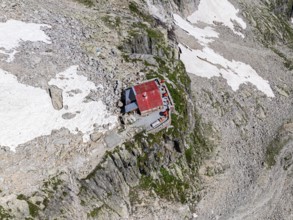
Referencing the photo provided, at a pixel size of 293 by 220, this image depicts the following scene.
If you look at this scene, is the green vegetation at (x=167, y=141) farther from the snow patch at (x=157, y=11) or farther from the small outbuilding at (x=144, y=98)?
the snow patch at (x=157, y=11)

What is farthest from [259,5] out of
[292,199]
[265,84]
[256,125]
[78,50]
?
[78,50]

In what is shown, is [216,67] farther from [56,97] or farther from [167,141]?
[56,97]

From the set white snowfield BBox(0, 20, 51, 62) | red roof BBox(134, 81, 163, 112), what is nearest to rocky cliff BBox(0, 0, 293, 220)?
white snowfield BBox(0, 20, 51, 62)

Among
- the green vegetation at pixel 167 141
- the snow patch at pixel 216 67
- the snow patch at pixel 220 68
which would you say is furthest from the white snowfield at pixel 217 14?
the green vegetation at pixel 167 141

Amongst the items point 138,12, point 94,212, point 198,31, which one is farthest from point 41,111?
point 198,31

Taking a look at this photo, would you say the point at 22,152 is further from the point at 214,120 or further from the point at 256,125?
the point at 256,125

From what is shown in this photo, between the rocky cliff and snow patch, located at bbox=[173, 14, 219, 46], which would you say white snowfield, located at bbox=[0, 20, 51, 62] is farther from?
snow patch, located at bbox=[173, 14, 219, 46]
